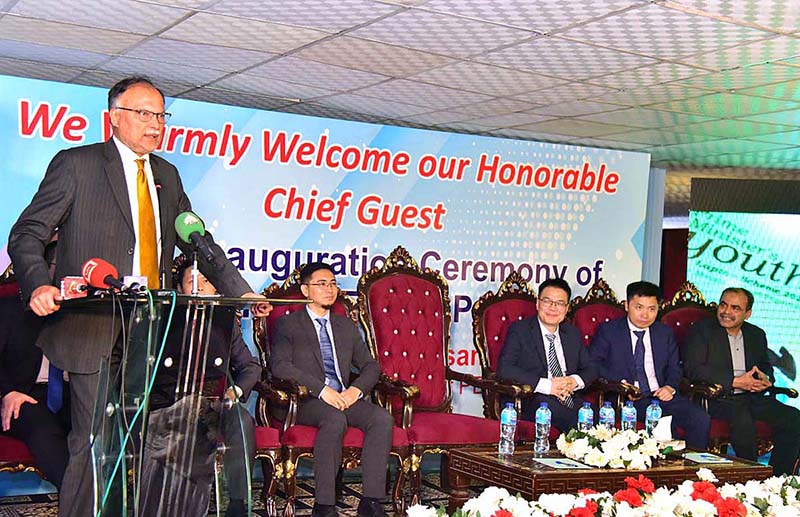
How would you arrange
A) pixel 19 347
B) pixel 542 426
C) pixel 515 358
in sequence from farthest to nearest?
1. pixel 515 358
2. pixel 542 426
3. pixel 19 347

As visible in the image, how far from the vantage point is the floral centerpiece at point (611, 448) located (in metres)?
4.53

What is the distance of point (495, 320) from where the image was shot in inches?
244

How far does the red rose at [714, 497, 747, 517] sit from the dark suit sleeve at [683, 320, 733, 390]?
3847 mm

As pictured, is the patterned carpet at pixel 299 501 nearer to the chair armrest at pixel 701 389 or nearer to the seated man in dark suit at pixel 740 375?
the chair armrest at pixel 701 389

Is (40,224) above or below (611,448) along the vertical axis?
above

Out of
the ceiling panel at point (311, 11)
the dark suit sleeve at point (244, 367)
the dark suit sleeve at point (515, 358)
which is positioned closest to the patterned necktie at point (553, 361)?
the dark suit sleeve at point (515, 358)

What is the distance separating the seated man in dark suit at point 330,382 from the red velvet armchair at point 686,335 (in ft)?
6.87

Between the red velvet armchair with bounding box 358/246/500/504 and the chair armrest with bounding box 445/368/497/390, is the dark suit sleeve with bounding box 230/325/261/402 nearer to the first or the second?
the red velvet armchair with bounding box 358/246/500/504

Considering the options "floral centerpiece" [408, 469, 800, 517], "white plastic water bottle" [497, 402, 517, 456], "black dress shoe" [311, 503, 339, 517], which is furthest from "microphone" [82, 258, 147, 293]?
"white plastic water bottle" [497, 402, 517, 456]

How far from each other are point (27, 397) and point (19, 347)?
29cm

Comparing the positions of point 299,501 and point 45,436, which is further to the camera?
point 299,501

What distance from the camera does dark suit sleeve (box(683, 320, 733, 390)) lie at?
6.55m

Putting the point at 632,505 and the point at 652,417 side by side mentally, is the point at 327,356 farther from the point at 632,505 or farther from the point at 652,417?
the point at 632,505

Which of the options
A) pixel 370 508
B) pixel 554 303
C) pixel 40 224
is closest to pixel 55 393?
pixel 370 508
